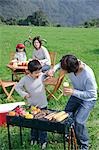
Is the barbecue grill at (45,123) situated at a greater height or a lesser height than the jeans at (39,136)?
greater

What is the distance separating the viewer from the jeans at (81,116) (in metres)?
4.76

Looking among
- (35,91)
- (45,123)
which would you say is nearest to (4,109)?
Result: (35,91)

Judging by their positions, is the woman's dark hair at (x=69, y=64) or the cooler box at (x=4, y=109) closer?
the woman's dark hair at (x=69, y=64)

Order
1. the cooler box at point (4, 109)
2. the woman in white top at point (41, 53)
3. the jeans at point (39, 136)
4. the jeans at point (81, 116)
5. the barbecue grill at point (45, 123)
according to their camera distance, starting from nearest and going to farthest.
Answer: the barbecue grill at point (45, 123), the jeans at point (81, 116), the jeans at point (39, 136), the cooler box at point (4, 109), the woman in white top at point (41, 53)

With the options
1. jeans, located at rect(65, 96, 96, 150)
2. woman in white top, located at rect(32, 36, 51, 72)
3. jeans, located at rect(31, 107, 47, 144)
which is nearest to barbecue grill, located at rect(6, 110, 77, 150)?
jeans, located at rect(65, 96, 96, 150)

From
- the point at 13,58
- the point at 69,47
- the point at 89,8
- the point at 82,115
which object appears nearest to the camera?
the point at 82,115

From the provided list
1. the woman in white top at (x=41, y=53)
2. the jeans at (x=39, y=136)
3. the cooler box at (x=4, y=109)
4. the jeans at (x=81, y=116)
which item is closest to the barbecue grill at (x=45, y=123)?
the jeans at (x=81, y=116)

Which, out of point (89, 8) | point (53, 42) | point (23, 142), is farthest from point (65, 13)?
point (23, 142)

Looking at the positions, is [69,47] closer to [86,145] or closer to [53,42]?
[53,42]

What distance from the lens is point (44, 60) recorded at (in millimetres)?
8406

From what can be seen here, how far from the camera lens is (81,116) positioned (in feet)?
15.6

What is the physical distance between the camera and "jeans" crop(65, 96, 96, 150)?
4.76 m

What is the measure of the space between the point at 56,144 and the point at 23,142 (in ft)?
1.48

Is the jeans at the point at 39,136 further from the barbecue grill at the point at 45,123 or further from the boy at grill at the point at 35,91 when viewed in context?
the barbecue grill at the point at 45,123
